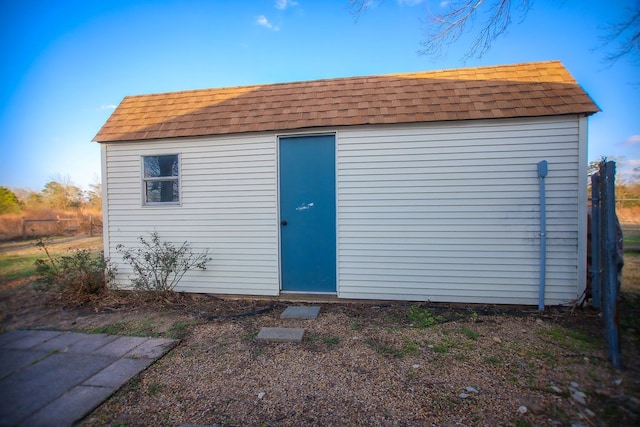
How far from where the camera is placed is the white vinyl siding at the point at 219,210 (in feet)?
16.1

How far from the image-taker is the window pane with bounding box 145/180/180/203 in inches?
206

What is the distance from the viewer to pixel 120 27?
528 centimetres

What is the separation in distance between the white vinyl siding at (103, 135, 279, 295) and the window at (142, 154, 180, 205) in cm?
11

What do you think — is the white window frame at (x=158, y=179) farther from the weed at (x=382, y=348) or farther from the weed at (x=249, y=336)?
the weed at (x=382, y=348)

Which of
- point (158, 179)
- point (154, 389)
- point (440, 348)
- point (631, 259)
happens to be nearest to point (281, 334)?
point (154, 389)

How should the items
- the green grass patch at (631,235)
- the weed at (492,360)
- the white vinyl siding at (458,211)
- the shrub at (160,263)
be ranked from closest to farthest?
the weed at (492,360)
the white vinyl siding at (458,211)
the shrub at (160,263)
the green grass patch at (631,235)

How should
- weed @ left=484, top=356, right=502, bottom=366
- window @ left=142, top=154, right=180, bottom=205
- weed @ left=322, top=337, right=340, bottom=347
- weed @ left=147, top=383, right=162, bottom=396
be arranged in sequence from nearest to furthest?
weed @ left=147, top=383, right=162, bottom=396 < weed @ left=484, top=356, right=502, bottom=366 < weed @ left=322, top=337, right=340, bottom=347 < window @ left=142, top=154, right=180, bottom=205

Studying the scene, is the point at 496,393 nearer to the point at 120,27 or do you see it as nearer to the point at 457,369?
the point at 457,369

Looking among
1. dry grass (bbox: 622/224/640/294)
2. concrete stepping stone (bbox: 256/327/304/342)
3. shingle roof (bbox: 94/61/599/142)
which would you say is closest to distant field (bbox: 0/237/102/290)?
shingle roof (bbox: 94/61/599/142)

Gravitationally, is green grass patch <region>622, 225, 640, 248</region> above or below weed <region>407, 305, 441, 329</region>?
above

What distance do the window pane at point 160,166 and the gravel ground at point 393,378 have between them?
9.41ft

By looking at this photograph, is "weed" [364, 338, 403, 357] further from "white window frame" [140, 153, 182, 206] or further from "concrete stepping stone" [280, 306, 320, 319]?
"white window frame" [140, 153, 182, 206]

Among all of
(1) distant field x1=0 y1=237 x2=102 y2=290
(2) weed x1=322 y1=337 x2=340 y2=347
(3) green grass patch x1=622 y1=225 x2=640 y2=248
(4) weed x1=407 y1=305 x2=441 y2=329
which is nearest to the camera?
(1) distant field x1=0 y1=237 x2=102 y2=290

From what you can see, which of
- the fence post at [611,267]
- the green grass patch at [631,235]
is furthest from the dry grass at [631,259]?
the fence post at [611,267]
